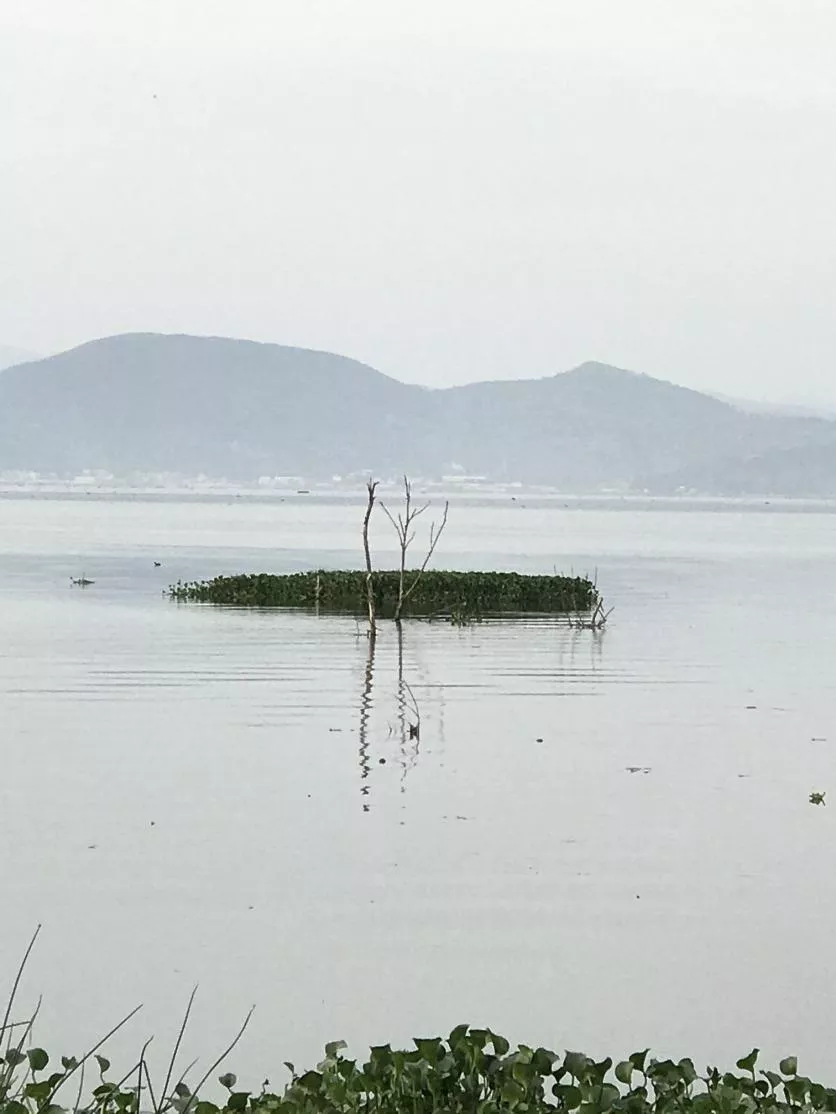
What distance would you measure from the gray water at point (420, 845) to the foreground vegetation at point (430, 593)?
831 centimetres

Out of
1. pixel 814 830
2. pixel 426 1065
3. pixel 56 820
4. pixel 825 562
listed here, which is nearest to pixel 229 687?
pixel 56 820

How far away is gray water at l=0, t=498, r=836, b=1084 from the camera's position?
9422 mm

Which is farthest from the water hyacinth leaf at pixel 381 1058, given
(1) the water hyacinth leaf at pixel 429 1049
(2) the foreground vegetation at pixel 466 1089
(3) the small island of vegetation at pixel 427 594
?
(3) the small island of vegetation at pixel 427 594

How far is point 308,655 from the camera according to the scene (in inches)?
1115

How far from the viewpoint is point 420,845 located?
13.1 meters

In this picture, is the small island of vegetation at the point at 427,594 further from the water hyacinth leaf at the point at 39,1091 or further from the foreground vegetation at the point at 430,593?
the water hyacinth leaf at the point at 39,1091

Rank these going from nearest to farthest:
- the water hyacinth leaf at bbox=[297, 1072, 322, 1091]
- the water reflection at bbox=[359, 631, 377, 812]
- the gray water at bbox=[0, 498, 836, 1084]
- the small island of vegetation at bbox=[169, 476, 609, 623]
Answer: the water hyacinth leaf at bbox=[297, 1072, 322, 1091] → the gray water at bbox=[0, 498, 836, 1084] → the water reflection at bbox=[359, 631, 377, 812] → the small island of vegetation at bbox=[169, 476, 609, 623]

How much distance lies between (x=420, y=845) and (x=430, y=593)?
25.9 meters

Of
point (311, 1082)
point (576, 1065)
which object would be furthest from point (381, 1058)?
point (576, 1065)

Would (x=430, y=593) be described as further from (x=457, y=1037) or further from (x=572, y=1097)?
(x=572, y=1097)

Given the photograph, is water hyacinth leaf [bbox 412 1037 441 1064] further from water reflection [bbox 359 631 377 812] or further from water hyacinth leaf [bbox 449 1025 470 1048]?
water reflection [bbox 359 631 377 812]

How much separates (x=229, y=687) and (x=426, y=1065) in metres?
17.4

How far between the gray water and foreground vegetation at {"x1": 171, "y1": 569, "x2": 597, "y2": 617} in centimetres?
831

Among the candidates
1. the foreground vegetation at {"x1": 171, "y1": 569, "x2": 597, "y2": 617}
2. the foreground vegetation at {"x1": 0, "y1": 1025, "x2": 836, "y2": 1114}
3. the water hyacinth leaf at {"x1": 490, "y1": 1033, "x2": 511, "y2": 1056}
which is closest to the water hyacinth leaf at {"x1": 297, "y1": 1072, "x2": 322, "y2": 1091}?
the foreground vegetation at {"x1": 0, "y1": 1025, "x2": 836, "y2": 1114}
